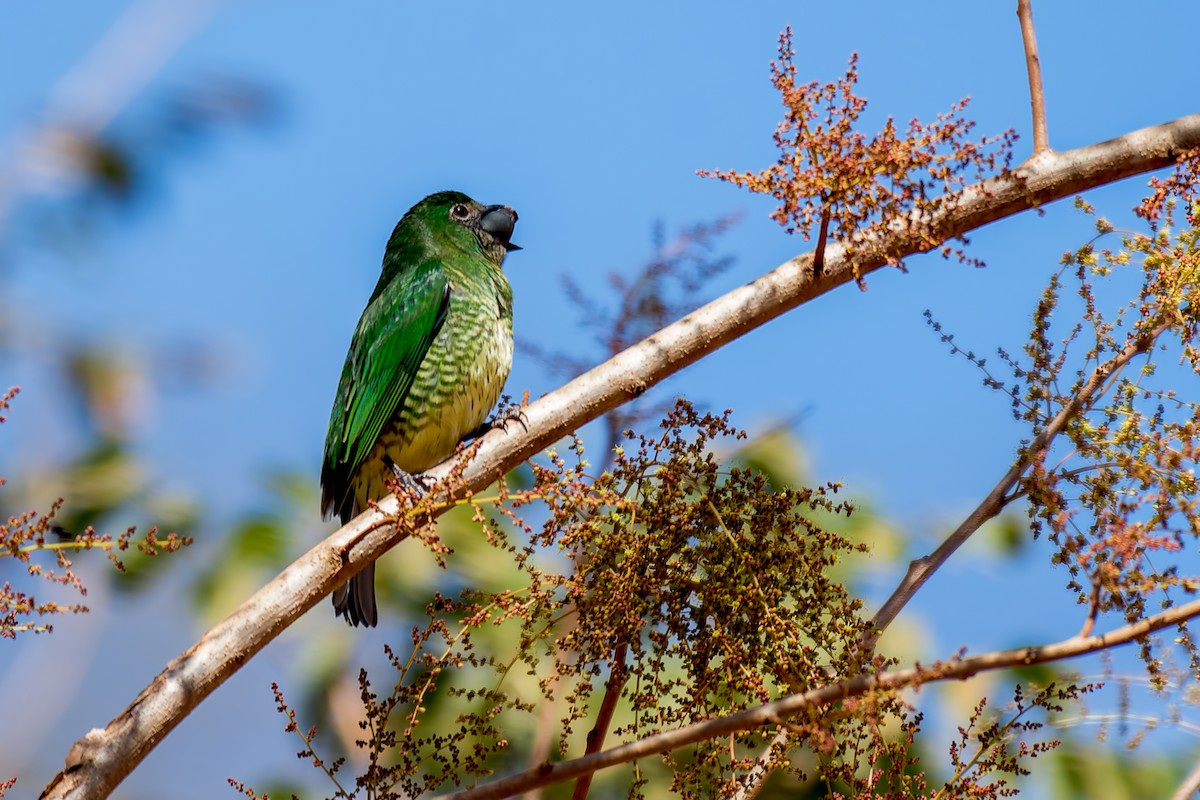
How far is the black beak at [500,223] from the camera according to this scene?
4621mm

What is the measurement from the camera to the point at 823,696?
1524mm

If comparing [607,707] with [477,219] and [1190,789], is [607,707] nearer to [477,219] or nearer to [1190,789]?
[1190,789]

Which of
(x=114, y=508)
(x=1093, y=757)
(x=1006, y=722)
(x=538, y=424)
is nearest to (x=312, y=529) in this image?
(x=114, y=508)

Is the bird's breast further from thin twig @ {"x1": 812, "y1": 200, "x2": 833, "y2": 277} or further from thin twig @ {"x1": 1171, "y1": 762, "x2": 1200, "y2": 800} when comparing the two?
thin twig @ {"x1": 1171, "y1": 762, "x2": 1200, "y2": 800}

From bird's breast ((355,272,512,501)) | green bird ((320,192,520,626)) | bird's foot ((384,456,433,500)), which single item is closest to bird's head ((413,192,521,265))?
green bird ((320,192,520,626))

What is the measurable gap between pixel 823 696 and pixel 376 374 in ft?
8.44

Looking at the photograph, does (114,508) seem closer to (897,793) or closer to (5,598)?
(5,598)

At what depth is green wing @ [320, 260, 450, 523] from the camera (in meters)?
3.81

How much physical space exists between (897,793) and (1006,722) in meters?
0.18

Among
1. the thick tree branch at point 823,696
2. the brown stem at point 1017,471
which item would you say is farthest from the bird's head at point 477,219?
the thick tree branch at point 823,696

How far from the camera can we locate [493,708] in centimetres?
188

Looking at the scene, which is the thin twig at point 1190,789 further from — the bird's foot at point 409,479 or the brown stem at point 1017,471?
the bird's foot at point 409,479

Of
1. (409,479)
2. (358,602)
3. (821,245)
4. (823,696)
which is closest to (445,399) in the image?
(409,479)

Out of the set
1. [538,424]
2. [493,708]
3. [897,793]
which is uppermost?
[538,424]
